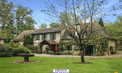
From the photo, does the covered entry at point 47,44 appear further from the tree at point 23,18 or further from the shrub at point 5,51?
the tree at point 23,18

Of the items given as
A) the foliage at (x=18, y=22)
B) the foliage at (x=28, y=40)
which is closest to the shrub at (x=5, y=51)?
the foliage at (x=28, y=40)

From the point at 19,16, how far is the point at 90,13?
129 feet

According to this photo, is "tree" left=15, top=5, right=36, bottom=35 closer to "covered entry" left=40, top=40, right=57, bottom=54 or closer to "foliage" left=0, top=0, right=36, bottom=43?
"foliage" left=0, top=0, right=36, bottom=43

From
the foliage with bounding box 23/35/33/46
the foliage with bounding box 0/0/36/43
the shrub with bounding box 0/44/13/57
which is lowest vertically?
the shrub with bounding box 0/44/13/57

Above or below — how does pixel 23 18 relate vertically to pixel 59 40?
above

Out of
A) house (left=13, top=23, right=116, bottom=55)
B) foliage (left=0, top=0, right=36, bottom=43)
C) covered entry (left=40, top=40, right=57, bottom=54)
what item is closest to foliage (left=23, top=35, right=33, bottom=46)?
house (left=13, top=23, right=116, bottom=55)

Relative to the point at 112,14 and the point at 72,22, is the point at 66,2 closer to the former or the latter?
the point at 72,22

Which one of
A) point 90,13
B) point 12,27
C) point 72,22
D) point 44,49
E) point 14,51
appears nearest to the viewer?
point 90,13

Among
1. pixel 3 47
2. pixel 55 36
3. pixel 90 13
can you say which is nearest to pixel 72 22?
pixel 90 13

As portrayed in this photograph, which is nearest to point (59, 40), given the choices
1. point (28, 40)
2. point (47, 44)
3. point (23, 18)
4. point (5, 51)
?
point (47, 44)

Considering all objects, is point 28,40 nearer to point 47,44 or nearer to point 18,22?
point 47,44

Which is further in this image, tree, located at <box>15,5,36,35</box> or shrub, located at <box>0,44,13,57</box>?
tree, located at <box>15,5,36,35</box>

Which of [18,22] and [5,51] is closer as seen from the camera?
[5,51]

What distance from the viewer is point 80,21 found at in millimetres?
14438
